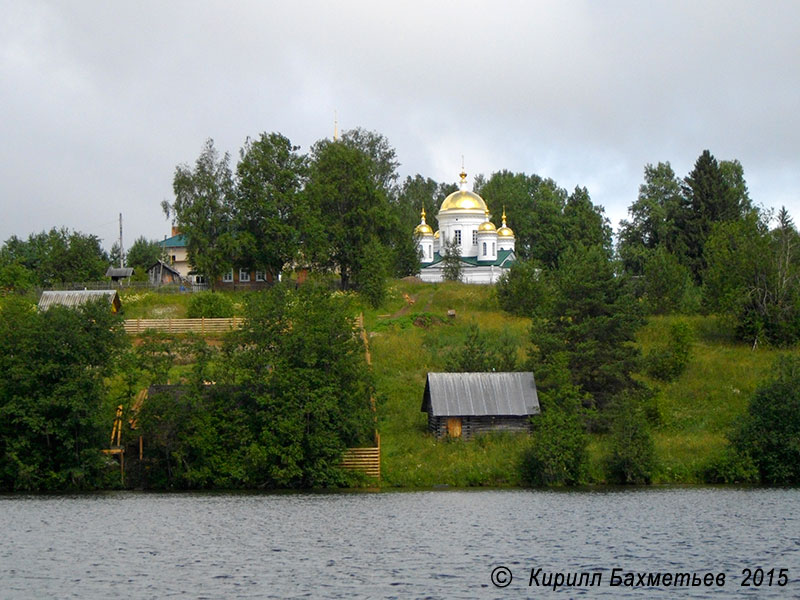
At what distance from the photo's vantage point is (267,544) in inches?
1221

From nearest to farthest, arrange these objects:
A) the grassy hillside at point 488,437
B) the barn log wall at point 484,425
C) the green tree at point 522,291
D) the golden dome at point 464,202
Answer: the grassy hillside at point 488,437, the barn log wall at point 484,425, the green tree at point 522,291, the golden dome at point 464,202

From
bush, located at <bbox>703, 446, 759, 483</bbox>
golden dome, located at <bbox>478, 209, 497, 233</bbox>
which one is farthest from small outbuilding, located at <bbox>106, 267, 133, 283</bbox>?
bush, located at <bbox>703, 446, 759, 483</bbox>

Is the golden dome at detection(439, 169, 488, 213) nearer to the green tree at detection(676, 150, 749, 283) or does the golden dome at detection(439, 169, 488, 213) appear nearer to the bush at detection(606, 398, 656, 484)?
the green tree at detection(676, 150, 749, 283)

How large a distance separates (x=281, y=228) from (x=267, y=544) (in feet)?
174

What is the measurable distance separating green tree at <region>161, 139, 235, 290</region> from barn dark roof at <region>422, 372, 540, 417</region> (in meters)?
32.1

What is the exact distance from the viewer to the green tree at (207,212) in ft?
275

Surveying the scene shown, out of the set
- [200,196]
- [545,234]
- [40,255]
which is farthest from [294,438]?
[40,255]

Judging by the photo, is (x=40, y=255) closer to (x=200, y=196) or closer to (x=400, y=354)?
(x=200, y=196)

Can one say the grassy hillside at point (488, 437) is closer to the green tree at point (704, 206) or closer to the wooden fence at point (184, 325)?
the wooden fence at point (184, 325)

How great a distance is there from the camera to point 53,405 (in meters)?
46.8

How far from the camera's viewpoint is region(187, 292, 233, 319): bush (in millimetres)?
74375

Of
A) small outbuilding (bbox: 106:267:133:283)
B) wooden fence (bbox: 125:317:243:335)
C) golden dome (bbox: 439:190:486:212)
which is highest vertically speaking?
golden dome (bbox: 439:190:486:212)

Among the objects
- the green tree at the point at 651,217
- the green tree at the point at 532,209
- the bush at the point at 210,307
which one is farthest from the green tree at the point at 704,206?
the bush at the point at 210,307

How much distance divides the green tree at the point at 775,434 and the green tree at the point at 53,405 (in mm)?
28319
